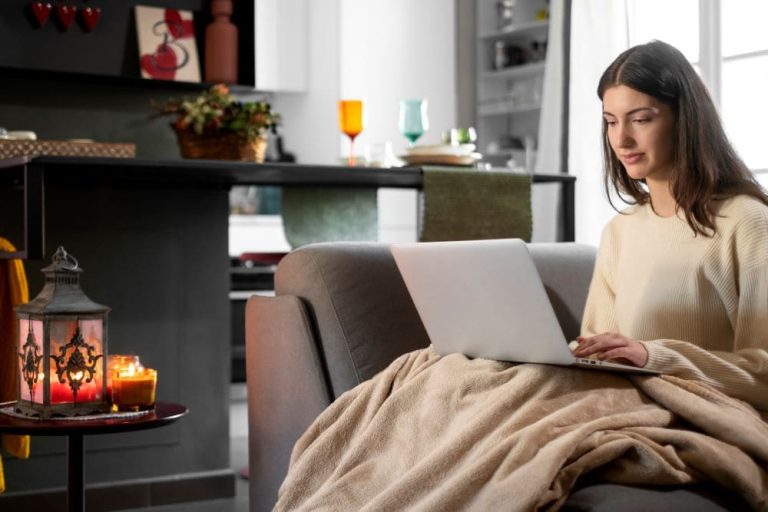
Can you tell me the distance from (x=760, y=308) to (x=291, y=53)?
4894mm

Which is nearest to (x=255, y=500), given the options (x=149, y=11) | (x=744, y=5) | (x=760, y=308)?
(x=760, y=308)

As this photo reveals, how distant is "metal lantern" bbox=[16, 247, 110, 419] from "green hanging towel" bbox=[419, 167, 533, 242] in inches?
39.8

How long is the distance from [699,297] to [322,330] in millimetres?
771

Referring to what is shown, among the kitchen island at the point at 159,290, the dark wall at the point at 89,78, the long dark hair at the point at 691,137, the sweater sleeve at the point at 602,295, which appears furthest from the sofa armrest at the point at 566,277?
the dark wall at the point at 89,78

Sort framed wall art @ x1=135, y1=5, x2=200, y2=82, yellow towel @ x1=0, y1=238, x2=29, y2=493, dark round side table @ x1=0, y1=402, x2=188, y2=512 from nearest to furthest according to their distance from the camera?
dark round side table @ x1=0, y1=402, x2=188, y2=512 → yellow towel @ x1=0, y1=238, x2=29, y2=493 → framed wall art @ x1=135, y1=5, x2=200, y2=82

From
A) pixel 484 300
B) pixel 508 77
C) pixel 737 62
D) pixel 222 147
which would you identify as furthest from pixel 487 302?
pixel 508 77

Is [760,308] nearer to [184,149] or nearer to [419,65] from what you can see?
[184,149]

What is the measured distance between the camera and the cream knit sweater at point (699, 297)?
191cm

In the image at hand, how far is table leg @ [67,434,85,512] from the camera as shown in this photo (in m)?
2.31

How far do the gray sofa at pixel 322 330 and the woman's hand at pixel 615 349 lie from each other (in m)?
0.48

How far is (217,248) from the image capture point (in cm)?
356

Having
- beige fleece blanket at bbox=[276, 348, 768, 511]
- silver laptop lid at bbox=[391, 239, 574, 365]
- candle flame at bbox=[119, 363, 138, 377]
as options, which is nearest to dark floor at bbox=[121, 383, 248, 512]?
candle flame at bbox=[119, 363, 138, 377]

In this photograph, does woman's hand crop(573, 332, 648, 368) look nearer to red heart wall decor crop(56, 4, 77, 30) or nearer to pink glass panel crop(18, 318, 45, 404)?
pink glass panel crop(18, 318, 45, 404)

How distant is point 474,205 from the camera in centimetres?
320
